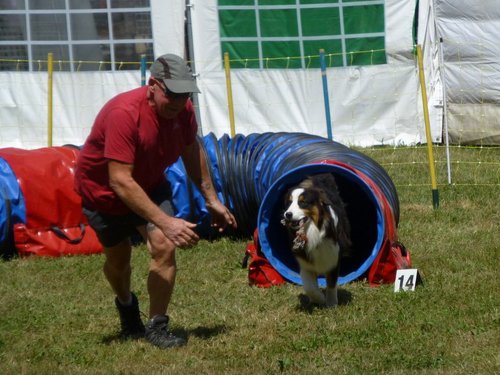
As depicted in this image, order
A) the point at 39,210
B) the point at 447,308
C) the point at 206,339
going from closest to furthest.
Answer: the point at 206,339 → the point at 447,308 → the point at 39,210

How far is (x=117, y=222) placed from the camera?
5.80m

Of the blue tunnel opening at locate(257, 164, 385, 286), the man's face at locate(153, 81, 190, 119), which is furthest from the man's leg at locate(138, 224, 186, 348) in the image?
the blue tunnel opening at locate(257, 164, 385, 286)

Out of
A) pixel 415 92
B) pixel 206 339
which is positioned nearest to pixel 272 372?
pixel 206 339

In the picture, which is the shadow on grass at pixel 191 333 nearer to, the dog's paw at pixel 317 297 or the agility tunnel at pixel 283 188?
the dog's paw at pixel 317 297

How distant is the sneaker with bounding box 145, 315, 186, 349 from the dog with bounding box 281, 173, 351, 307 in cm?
126

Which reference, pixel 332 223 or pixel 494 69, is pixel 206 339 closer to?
pixel 332 223

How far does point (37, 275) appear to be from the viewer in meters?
8.43

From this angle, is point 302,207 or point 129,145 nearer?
point 129,145

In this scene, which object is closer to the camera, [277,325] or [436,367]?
[436,367]

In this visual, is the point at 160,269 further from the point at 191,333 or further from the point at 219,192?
the point at 219,192

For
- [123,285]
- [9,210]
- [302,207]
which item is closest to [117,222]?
[123,285]

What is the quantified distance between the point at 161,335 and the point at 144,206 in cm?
103

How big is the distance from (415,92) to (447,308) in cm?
788

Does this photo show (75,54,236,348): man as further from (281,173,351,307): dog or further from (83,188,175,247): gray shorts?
(281,173,351,307): dog
